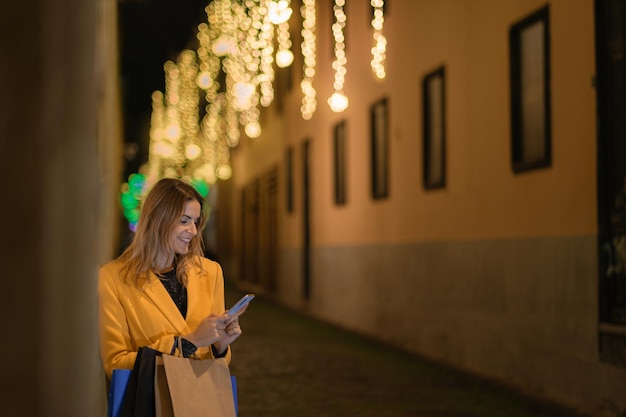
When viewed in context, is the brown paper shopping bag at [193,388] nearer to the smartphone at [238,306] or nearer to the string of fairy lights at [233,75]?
the smartphone at [238,306]

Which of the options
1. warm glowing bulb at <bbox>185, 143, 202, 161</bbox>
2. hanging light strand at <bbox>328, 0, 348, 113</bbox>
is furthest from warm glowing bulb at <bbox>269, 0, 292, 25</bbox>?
warm glowing bulb at <bbox>185, 143, 202, 161</bbox>

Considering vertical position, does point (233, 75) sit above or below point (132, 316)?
above

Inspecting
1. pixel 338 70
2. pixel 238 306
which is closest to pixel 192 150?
pixel 338 70

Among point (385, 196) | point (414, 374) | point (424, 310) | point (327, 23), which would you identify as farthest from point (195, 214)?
point (327, 23)

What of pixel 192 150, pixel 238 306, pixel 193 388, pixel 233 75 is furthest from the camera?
pixel 192 150

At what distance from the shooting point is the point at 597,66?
364 inches

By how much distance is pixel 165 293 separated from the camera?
11.9 ft

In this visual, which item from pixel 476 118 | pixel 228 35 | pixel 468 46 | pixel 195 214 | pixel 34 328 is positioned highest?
pixel 228 35

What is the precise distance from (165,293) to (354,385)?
759 cm

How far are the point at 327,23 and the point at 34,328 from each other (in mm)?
19349

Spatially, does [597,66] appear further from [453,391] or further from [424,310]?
[424,310]

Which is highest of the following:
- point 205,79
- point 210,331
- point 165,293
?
point 205,79

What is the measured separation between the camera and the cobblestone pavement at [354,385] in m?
9.34

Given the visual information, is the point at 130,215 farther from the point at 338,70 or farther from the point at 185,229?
the point at 185,229
